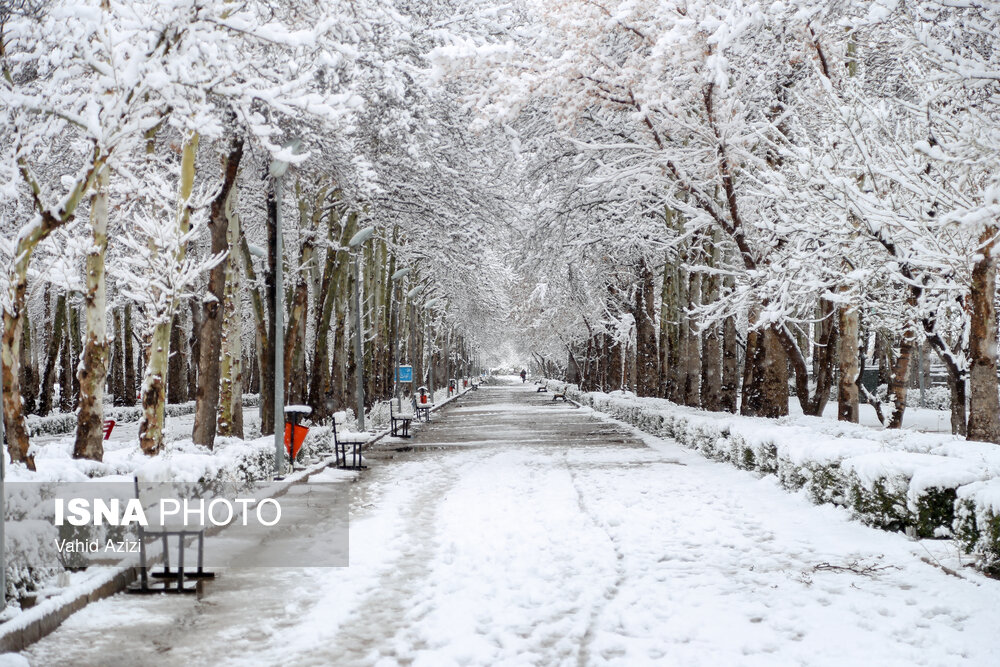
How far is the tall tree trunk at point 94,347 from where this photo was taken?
13.1 m

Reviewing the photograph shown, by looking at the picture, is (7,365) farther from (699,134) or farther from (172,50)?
(699,134)

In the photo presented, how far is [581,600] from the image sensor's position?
825cm

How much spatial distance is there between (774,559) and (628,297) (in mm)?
36918

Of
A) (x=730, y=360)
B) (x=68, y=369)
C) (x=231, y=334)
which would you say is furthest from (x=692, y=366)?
(x=68, y=369)

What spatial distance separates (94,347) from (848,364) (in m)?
13.3

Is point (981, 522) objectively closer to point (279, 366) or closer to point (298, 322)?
point (279, 366)

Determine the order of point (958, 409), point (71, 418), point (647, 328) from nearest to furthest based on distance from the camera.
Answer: point (958, 409) < point (71, 418) < point (647, 328)

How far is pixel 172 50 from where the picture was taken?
10.7 meters

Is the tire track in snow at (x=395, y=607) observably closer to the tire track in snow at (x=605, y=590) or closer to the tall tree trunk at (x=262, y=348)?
the tire track in snow at (x=605, y=590)

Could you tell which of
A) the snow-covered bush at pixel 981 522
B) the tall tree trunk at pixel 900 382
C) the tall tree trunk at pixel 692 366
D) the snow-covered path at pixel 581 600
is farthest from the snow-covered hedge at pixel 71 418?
the snow-covered bush at pixel 981 522

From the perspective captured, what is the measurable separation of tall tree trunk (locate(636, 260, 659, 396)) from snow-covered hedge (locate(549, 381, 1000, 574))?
60.8ft

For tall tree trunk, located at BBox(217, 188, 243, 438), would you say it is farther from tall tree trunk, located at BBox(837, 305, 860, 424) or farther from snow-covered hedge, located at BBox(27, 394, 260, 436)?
tall tree trunk, located at BBox(837, 305, 860, 424)

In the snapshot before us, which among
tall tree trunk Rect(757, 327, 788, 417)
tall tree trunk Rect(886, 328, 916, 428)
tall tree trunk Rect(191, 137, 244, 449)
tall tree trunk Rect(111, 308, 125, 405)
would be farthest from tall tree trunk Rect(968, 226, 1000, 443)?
tall tree trunk Rect(111, 308, 125, 405)

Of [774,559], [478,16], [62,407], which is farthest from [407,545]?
[62,407]
